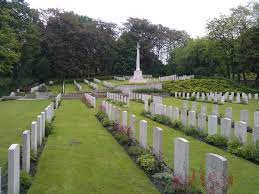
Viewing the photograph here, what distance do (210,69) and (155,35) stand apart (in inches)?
840

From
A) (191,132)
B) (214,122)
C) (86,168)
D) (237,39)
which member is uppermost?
(237,39)

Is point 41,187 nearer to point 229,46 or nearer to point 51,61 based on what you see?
point 229,46

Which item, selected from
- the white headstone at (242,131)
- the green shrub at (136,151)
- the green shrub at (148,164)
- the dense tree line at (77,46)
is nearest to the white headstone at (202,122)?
the white headstone at (242,131)

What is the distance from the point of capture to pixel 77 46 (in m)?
78.1

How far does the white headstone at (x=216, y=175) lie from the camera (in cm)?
677

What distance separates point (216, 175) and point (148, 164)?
3667 millimetres

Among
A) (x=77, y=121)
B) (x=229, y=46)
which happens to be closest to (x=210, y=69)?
(x=229, y=46)

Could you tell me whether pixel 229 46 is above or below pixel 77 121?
above

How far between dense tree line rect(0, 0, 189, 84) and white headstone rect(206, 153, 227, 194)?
58089 mm

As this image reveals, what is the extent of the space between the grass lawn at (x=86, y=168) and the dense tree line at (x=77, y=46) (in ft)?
165

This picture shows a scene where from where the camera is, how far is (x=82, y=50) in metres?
78.9

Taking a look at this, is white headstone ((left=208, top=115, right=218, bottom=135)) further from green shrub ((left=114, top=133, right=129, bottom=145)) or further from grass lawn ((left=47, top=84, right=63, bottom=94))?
grass lawn ((left=47, top=84, right=63, bottom=94))

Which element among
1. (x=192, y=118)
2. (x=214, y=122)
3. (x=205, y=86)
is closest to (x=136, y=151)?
(x=214, y=122)

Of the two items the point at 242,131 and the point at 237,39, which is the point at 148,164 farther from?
the point at 237,39
